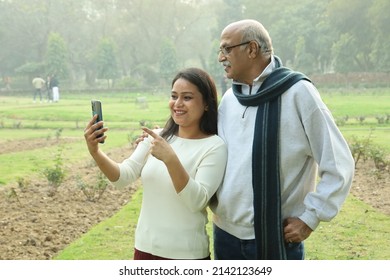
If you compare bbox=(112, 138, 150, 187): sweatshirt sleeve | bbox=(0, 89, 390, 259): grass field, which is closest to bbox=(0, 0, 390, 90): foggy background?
bbox=(0, 89, 390, 259): grass field

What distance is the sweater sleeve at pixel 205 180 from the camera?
189 cm

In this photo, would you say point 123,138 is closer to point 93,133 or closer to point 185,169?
point 93,133

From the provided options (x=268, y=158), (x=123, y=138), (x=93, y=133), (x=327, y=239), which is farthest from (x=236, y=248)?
(x=123, y=138)

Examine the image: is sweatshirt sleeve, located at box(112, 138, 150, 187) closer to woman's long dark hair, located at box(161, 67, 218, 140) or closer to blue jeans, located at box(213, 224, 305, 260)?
woman's long dark hair, located at box(161, 67, 218, 140)

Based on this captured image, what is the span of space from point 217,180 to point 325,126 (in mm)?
417

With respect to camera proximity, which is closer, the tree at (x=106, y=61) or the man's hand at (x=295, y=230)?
the man's hand at (x=295, y=230)

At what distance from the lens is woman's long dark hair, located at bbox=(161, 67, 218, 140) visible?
6.62 ft

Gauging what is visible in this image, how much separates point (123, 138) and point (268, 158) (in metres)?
4.18

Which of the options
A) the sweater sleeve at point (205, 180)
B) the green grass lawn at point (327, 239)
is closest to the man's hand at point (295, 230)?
the sweater sleeve at point (205, 180)

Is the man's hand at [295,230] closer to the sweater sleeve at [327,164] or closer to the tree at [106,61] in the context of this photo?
the sweater sleeve at [327,164]

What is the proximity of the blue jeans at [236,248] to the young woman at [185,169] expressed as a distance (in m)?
0.09

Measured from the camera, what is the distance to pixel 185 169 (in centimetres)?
195

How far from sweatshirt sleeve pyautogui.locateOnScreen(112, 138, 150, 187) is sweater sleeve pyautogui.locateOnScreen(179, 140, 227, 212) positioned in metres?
0.26
